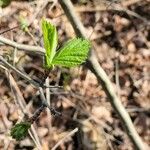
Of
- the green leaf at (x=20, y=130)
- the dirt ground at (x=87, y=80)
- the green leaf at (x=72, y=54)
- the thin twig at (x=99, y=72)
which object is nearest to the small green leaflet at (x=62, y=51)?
the green leaf at (x=72, y=54)

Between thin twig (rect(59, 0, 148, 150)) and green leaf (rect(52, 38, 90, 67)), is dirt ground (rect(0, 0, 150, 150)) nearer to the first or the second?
thin twig (rect(59, 0, 148, 150))

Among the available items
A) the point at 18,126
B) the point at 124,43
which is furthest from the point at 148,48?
the point at 18,126

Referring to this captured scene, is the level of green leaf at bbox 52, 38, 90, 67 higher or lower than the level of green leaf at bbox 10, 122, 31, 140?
higher

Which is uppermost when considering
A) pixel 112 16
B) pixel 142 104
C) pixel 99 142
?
pixel 112 16

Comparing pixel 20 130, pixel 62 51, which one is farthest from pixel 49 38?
pixel 20 130

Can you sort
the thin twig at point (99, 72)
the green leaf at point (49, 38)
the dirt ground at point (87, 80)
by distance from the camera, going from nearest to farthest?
the green leaf at point (49, 38) → the thin twig at point (99, 72) → the dirt ground at point (87, 80)

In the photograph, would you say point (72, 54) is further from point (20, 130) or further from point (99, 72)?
point (99, 72)

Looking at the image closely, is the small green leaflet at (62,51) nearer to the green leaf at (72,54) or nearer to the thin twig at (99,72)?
the green leaf at (72,54)

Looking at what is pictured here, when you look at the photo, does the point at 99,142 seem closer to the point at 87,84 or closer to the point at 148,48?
the point at 87,84

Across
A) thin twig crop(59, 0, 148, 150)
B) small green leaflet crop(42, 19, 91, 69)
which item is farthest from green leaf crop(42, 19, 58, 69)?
thin twig crop(59, 0, 148, 150)
